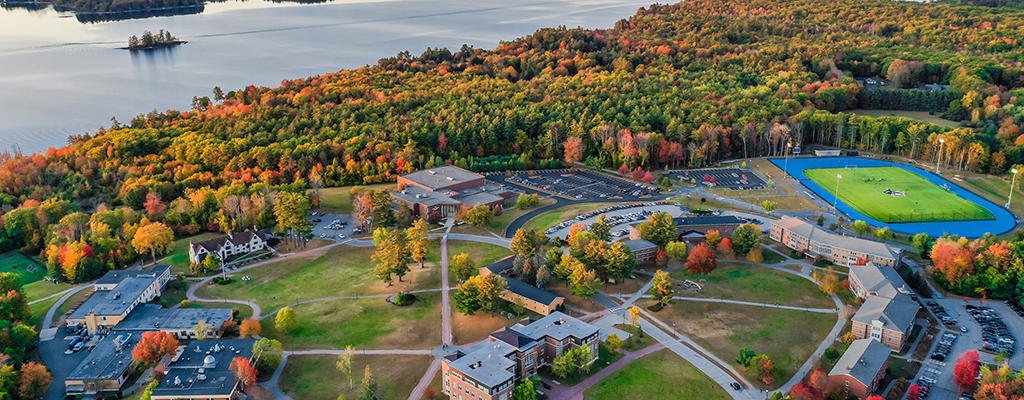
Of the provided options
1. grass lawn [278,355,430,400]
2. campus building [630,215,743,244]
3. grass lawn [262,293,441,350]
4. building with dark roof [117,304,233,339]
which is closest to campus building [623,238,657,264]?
campus building [630,215,743,244]

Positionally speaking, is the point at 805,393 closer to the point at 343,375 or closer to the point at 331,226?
the point at 343,375

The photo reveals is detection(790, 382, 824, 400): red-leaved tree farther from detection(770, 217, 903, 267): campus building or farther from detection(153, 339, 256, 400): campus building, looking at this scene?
detection(153, 339, 256, 400): campus building

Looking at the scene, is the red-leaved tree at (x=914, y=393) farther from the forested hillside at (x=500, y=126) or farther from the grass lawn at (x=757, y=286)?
the forested hillside at (x=500, y=126)

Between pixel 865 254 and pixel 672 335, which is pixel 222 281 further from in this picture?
pixel 865 254

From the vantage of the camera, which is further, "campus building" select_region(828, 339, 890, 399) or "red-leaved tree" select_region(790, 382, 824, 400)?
"campus building" select_region(828, 339, 890, 399)

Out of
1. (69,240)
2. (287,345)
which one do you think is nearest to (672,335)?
(287,345)

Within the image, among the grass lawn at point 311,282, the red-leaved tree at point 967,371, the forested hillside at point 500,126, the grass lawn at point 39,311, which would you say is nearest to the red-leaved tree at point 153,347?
the grass lawn at point 311,282
